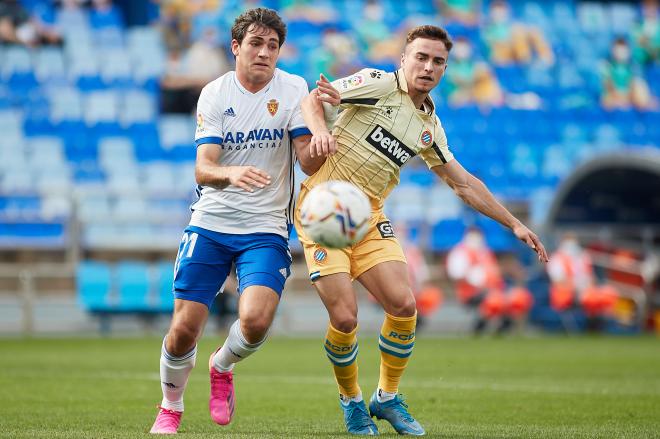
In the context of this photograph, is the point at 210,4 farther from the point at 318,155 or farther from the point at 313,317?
the point at 318,155

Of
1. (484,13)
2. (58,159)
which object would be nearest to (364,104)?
(58,159)

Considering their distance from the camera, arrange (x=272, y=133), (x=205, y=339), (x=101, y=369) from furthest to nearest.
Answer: (x=205, y=339) → (x=101, y=369) → (x=272, y=133)

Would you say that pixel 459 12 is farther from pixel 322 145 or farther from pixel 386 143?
pixel 322 145

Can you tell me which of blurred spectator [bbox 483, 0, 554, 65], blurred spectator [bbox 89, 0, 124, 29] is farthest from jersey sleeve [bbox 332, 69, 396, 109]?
blurred spectator [bbox 483, 0, 554, 65]

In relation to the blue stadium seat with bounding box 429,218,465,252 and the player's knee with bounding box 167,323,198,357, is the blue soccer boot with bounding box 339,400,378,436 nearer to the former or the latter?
the player's knee with bounding box 167,323,198,357

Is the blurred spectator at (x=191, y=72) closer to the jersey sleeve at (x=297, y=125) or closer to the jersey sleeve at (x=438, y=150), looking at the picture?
the jersey sleeve at (x=438, y=150)

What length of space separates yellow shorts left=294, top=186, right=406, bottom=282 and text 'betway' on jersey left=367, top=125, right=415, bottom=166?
39 centimetres

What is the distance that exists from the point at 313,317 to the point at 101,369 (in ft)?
26.1

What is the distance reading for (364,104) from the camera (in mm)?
6910

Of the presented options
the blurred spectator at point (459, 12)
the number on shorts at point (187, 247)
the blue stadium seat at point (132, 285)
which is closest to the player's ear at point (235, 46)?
the number on shorts at point (187, 247)

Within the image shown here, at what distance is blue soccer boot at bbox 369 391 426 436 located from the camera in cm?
668

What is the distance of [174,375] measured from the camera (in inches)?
263

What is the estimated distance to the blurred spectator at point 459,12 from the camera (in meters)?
26.7

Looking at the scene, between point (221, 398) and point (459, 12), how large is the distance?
2127cm
